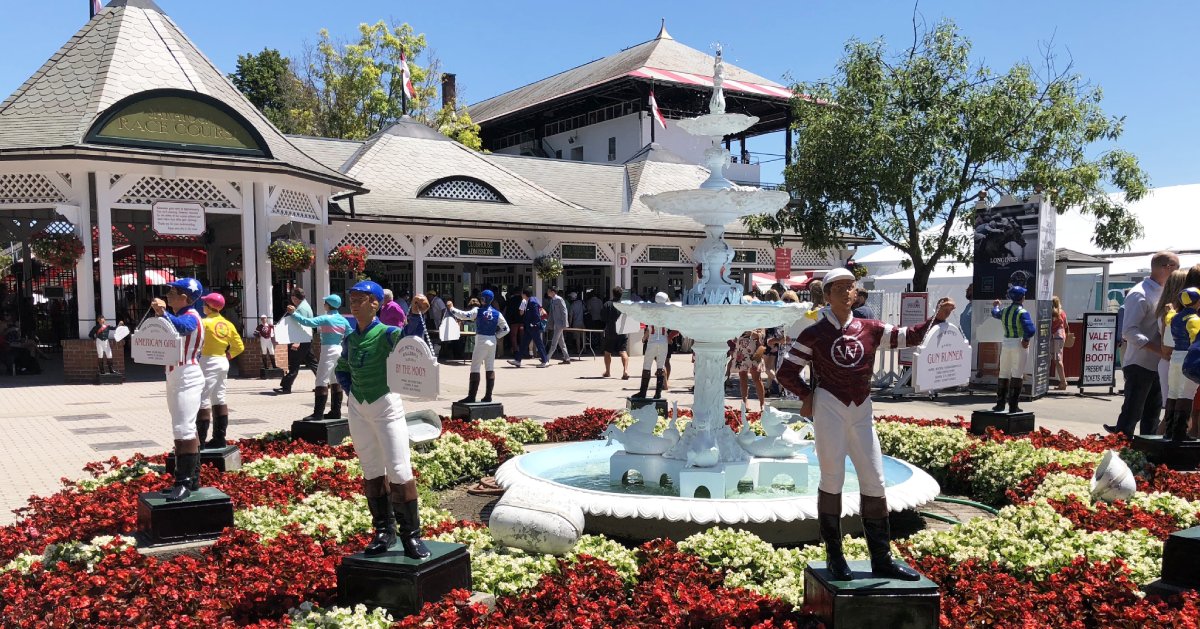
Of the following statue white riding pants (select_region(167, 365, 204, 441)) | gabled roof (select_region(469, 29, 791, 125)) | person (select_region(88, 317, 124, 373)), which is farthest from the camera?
gabled roof (select_region(469, 29, 791, 125))

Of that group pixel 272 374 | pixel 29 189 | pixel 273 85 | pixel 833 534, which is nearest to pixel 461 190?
pixel 272 374

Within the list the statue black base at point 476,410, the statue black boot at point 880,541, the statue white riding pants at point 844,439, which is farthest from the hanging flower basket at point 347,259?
the statue black boot at point 880,541

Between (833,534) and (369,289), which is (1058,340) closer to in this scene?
(833,534)

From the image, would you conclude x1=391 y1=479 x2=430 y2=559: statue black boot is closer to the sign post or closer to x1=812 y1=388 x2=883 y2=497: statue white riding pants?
x1=812 y1=388 x2=883 y2=497: statue white riding pants

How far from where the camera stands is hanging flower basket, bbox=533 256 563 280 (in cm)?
2248

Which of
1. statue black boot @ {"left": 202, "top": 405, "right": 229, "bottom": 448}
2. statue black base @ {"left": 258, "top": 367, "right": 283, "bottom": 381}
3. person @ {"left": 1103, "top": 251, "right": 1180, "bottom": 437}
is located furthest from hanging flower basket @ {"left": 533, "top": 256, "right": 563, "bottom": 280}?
person @ {"left": 1103, "top": 251, "right": 1180, "bottom": 437}

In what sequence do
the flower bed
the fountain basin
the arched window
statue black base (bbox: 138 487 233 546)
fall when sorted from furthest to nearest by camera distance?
the arched window
the fountain basin
statue black base (bbox: 138 487 233 546)
the flower bed

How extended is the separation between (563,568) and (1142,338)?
702 cm

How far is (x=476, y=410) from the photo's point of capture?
417 inches

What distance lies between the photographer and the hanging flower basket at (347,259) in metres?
18.8

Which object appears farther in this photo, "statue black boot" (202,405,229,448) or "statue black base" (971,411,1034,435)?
"statue black base" (971,411,1034,435)

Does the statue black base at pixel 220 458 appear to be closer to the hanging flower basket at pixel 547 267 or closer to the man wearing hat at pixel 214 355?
the man wearing hat at pixel 214 355

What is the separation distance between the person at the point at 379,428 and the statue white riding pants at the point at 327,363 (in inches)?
178

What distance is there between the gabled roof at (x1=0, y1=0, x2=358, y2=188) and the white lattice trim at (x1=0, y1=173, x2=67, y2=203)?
0.73 meters
